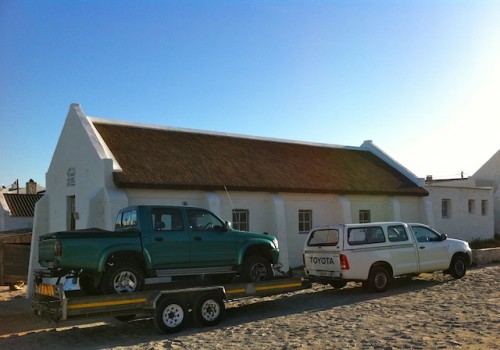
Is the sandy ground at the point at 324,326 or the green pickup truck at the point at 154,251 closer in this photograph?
the sandy ground at the point at 324,326

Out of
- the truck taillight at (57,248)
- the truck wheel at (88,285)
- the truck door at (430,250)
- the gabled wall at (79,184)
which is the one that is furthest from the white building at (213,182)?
the truck taillight at (57,248)

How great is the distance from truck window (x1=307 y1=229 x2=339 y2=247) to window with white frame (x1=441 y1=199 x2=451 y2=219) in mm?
14930

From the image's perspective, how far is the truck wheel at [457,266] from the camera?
594 inches

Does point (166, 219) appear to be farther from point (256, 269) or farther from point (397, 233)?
point (397, 233)

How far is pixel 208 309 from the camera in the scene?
991 centimetres

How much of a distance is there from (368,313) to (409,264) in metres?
3.87

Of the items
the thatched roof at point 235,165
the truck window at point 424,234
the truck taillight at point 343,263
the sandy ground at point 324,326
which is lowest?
the sandy ground at point 324,326

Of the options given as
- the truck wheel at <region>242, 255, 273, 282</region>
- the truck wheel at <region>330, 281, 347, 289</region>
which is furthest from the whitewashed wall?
the truck wheel at <region>242, 255, 273, 282</region>

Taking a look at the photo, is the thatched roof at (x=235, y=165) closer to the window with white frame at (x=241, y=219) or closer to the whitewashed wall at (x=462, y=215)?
the window with white frame at (x=241, y=219)

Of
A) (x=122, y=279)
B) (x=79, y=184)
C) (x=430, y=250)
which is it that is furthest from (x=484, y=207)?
(x=122, y=279)

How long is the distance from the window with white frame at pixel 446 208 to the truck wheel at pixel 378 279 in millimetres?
14530

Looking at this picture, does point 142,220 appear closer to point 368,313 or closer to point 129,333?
point 129,333

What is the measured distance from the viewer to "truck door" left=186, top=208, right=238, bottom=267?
404 inches

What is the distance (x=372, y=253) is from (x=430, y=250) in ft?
7.87
